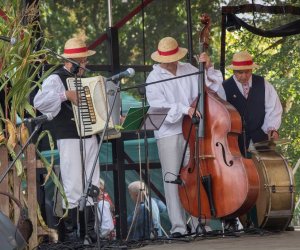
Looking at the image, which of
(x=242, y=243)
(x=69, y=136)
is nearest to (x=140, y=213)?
A: (x=69, y=136)

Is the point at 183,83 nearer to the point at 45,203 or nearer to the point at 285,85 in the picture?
the point at 45,203

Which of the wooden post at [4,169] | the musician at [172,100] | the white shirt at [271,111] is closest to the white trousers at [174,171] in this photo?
the musician at [172,100]

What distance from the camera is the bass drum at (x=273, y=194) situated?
8055mm

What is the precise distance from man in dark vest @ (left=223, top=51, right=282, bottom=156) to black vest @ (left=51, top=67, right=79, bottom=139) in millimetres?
1665

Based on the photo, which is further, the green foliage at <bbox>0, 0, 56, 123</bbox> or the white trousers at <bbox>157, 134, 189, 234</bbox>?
the white trousers at <bbox>157, 134, 189, 234</bbox>

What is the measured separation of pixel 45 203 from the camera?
864 cm

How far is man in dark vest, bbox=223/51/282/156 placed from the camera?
347 inches

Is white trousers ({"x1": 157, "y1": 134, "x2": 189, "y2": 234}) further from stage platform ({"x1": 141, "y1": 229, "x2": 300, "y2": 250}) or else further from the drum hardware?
the drum hardware

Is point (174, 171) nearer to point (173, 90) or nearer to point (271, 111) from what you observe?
point (173, 90)

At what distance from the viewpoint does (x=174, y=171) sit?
825 cm

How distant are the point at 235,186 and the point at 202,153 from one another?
40 centimetres

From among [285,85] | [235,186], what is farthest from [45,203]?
[285,85]

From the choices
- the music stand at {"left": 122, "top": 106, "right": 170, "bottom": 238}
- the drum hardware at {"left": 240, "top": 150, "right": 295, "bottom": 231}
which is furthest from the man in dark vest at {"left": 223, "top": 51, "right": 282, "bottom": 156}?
the music stand at {"left": 122, "top": 106, "right": 170, "bottom": 238}

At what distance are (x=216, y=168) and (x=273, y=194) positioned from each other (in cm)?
60
